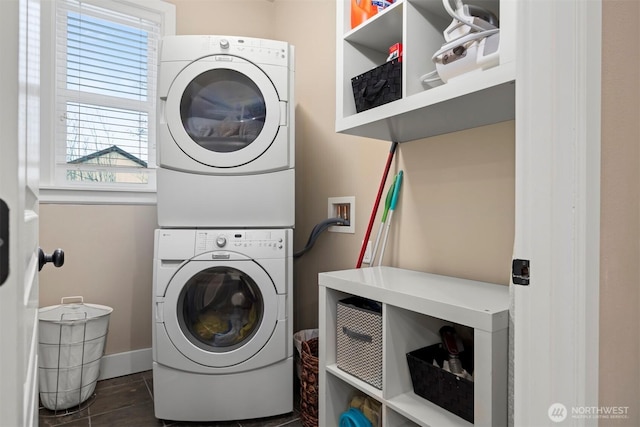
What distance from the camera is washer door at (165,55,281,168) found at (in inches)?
70.9

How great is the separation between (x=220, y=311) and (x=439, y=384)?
1.12 meters

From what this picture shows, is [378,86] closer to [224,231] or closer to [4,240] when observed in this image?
[224,231]

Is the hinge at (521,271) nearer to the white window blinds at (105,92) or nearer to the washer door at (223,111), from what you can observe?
the washer door at (223,111)

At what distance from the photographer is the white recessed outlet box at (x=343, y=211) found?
1994 mm

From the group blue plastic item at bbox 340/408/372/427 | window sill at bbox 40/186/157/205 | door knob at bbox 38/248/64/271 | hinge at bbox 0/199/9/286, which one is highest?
window sill at bbox 40/186/157/205

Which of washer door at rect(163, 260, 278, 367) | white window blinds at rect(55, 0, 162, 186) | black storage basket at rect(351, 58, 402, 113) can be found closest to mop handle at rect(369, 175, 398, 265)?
black storage basket at rect(351, 58, 402, 113)

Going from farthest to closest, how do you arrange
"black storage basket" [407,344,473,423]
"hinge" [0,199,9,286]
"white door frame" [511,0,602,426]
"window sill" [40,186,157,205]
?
"window sill" [40,186,157,205] → "black storage basket" [407,344,473,423] → "white door frame" [511,0,602,426] → "hinge" [0,199,9,286]

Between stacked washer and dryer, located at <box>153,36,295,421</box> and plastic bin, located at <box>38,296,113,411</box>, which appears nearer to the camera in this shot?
stacked washer and dryer, located at <box>153,36,295,421</box>

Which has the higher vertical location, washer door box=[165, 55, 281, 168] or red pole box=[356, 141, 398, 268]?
washer door box=[165, 55, 281, 168]

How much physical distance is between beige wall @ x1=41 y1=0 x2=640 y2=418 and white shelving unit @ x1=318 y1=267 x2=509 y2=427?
8.1 inches

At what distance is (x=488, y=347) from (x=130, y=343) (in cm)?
211

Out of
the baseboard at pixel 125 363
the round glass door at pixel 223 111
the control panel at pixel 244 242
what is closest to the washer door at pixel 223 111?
the round glass door at pixel 223 111

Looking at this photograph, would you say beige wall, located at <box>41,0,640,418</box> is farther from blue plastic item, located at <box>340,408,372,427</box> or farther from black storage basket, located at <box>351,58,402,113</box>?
blue plastic item, located at <box>340,408,372,427</box>

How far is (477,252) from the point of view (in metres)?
1.42
